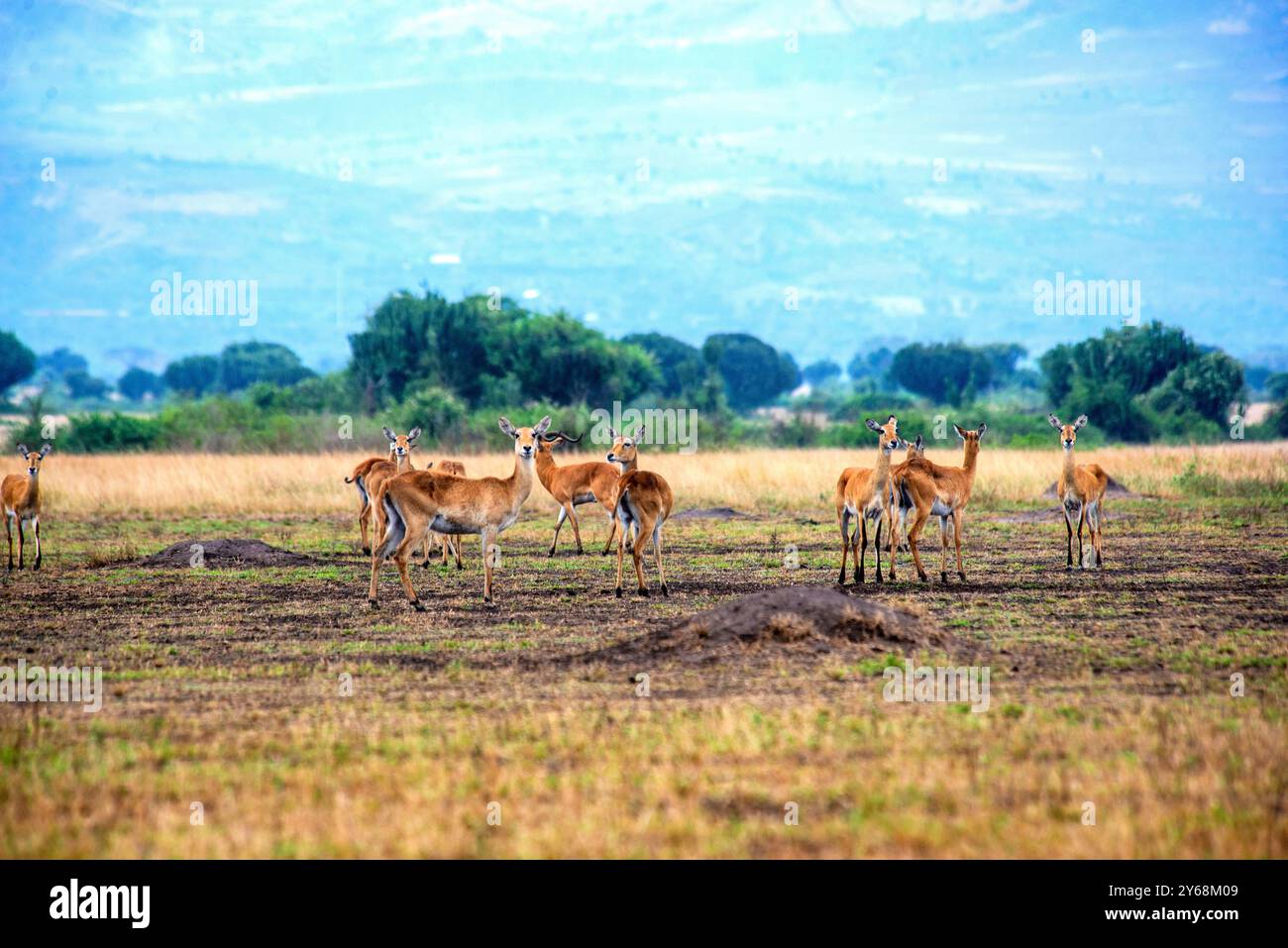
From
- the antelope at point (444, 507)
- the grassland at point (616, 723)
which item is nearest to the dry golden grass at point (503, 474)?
the grassland at point (616, 723)

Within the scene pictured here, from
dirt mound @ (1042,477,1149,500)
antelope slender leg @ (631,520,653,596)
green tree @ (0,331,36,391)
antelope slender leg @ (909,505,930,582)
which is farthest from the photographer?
green tree @ (0,331,36,391)

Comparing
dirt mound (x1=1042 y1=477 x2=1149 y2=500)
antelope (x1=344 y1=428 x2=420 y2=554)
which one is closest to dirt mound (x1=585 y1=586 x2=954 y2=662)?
antelope (x1=344 y1=428 x2=420 y2=554)

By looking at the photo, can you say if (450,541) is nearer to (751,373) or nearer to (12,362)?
(12,362)

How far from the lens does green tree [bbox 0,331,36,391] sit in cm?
10344

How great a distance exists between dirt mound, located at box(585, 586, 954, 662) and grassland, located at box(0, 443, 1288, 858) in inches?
10.1

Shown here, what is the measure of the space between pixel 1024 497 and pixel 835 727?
21.1 m

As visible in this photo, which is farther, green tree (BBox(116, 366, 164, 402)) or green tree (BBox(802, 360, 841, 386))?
green tree (BBox(802, 360, 841, 386))

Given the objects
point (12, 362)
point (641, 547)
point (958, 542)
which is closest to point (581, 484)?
point (641, 547)

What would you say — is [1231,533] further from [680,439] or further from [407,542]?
[680,439]

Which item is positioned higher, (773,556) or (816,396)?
(816,396)

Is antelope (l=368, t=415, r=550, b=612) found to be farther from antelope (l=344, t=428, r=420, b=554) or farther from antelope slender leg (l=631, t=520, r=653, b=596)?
antelope (l=344, t=428, r=420, b=554)

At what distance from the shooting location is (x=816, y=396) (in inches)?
3957

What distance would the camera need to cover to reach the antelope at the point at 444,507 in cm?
1509
